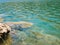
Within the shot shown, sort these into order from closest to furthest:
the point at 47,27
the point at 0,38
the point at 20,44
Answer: the point at 0,38, the point at 20,44, the point at 47,27

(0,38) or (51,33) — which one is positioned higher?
(0,38)

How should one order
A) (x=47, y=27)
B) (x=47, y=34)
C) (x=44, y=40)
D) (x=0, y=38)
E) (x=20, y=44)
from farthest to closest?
(x=47, y=27), (x=47, y=34), (x=44, y=40), (x=20, y=44), (x=0, y=38)

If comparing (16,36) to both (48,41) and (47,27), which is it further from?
(47,27)

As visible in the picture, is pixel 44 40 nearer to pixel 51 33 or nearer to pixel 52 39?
pixel 52 39

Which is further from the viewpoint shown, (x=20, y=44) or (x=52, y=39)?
(x=52, y=39)

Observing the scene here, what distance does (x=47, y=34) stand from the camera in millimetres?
12172

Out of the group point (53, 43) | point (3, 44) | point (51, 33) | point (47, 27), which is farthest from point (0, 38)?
point (47, 27)

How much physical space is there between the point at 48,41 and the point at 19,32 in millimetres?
2713

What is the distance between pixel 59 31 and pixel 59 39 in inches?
77.3

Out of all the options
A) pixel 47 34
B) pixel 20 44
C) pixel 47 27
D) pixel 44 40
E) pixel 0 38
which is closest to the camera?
pixel 0 38

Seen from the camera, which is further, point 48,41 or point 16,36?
point 16,36

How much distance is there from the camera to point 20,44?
998 centimetres

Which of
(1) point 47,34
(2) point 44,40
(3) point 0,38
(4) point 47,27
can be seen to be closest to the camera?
(3) point 0,38

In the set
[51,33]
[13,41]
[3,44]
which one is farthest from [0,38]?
[51,33]
